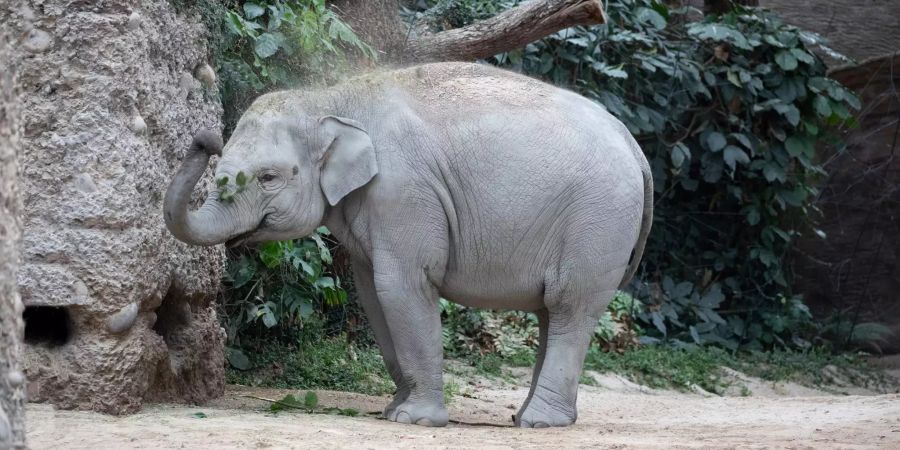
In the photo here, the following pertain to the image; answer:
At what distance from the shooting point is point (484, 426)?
19.0 feet

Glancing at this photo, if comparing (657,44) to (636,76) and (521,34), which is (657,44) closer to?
(636,76)

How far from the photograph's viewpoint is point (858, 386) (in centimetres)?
1014

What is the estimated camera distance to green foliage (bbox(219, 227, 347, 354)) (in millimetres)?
7180

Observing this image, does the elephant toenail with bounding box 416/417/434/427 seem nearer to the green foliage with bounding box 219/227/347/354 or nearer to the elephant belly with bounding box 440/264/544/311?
the elephant belly with bounding box 440/264/544/311

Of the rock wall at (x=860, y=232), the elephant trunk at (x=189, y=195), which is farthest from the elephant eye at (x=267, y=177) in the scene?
the rock wall at (x=860, y=232)

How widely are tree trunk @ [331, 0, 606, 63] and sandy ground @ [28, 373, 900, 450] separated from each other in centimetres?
229

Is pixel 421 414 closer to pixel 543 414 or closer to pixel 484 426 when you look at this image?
pixel 484 426

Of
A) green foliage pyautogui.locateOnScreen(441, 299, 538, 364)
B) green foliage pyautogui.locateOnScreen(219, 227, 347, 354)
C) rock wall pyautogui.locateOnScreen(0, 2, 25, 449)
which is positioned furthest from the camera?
green foliage pyautogui.locateOnScreen(441, 299, 538, 364)

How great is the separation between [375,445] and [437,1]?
18.7 feet

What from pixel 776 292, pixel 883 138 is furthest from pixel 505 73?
pixel 883 138

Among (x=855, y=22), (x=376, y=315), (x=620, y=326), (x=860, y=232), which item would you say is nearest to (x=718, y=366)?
(x=620, y=326)

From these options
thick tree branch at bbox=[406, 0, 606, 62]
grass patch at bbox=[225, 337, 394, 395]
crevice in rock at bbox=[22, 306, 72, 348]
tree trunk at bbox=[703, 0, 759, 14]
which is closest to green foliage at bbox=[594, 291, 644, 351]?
grass patch at bbox=[225, 337, 394, 395]

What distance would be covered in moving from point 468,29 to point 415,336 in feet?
9.70

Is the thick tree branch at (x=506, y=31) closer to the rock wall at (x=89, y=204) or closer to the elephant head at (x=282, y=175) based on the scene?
the elephant head at (x=282, y=175)
